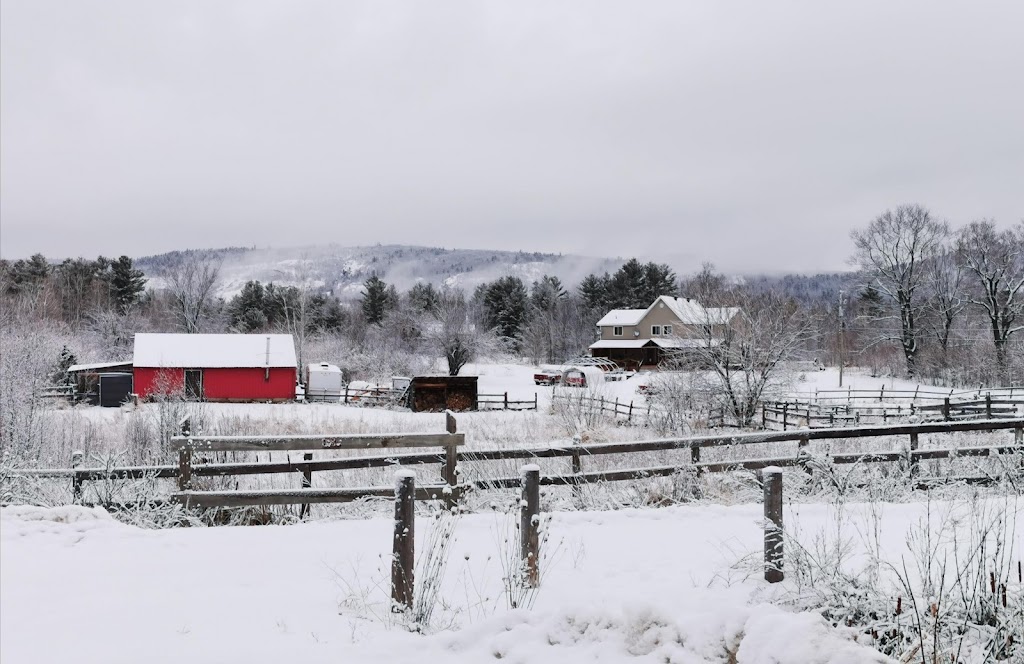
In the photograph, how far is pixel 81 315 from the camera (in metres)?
74.1

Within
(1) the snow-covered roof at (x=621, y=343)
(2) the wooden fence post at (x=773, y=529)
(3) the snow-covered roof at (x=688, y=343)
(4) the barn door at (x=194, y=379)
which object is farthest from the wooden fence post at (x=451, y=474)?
(1) the snow-covered roof at (x=621, y=343)

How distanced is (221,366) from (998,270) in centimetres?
5058

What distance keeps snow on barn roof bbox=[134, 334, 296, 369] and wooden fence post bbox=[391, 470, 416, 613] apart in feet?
134

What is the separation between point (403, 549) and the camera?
475cm

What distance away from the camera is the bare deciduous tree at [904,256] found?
51.1m

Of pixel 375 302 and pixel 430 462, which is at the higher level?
pixel 375 302

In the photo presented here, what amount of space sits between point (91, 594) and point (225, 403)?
38.6 meters

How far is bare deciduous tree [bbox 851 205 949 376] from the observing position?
2012 inches

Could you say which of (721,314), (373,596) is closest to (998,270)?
(721,314)

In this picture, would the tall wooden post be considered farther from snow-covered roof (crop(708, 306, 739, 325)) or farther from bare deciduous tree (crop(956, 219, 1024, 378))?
bare deciduous tree (crop(956, 219, 1024, 378))

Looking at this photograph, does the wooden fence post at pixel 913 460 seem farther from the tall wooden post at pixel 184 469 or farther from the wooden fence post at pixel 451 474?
the tall wooden post at pixel 184 469

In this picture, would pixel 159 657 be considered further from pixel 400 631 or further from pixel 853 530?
pixel 853 530

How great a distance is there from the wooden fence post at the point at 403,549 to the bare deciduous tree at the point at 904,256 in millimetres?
52945

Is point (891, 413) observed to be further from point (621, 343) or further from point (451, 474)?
point (621, 343)
